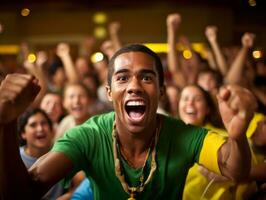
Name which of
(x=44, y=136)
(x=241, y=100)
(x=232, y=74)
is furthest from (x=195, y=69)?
(x=241, y=100)

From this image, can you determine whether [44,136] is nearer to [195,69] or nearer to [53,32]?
[195,69]

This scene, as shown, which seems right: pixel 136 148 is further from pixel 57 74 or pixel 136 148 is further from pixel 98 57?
pixel 98 57

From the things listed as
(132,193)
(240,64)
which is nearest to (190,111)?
(240,64)

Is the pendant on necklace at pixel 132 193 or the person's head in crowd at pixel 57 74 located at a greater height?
the person's head in crowd at pixel 57 74

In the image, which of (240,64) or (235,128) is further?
(240,64)

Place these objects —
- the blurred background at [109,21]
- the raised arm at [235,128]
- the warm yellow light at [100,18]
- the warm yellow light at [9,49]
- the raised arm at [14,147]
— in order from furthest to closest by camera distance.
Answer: the warm yellow light at [9,49] → the warm yellow light at [100,18] → the blurred background at [109,21] → the raised arm at [235,128] → the raised arm at [14,147]

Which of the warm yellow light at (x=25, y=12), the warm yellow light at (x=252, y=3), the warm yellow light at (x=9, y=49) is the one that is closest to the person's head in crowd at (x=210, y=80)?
the warm yellow light at (x=252, y=3)

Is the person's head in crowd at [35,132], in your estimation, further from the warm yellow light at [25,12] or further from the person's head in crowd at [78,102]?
the warm yellow light at [25,12]

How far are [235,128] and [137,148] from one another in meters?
0.50

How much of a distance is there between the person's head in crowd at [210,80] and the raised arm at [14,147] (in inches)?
106

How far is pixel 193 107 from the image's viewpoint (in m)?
3.37

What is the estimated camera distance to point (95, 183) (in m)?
2.07

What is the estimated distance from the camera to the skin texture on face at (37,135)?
128 inches

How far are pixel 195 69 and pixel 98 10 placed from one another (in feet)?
24.2
